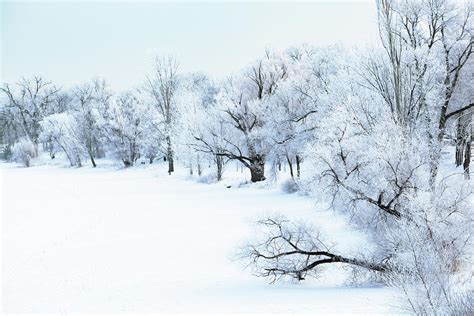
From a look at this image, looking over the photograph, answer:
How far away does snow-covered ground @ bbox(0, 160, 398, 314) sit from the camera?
8828 millimetres

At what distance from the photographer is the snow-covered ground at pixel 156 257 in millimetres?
8828

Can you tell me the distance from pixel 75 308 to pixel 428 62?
16249 millimetres

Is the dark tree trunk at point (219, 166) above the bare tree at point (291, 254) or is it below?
above

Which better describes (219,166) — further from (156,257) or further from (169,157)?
(156,257)

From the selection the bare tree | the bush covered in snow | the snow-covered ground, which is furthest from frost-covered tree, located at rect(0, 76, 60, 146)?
the bare tree

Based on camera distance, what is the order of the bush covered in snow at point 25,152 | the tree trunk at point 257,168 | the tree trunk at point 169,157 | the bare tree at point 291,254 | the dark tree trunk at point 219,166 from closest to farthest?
the bare tree at point 291,254 → the tree trunk at point 257,168 → the dark tree trunk at point 219,166 → the tree trunk at point 169,157 → the bush covered in snow at point 25,152

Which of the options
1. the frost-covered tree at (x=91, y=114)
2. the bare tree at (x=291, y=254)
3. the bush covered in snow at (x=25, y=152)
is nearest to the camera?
the bare tree at (x=291, y=254)

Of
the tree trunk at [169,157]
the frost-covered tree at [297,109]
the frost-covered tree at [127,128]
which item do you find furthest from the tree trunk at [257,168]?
the frost-covered tree at [127,128]

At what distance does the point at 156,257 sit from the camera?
43.1 ft

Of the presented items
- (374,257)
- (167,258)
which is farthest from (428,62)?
(167,258)

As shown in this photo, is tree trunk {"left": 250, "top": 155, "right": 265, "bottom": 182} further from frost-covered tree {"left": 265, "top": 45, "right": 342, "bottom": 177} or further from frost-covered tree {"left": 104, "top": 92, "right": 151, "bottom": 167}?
frost-covered tree {"left": 104, "top": 92, "right": 151, "bottom": 167}

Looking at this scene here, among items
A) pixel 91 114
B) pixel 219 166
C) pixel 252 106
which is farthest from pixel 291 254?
pixel 91 114

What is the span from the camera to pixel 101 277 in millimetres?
11227

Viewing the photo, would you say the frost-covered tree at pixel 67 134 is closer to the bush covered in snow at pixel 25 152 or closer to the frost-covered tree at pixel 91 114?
the frost-covered tree at pixel 91 114
